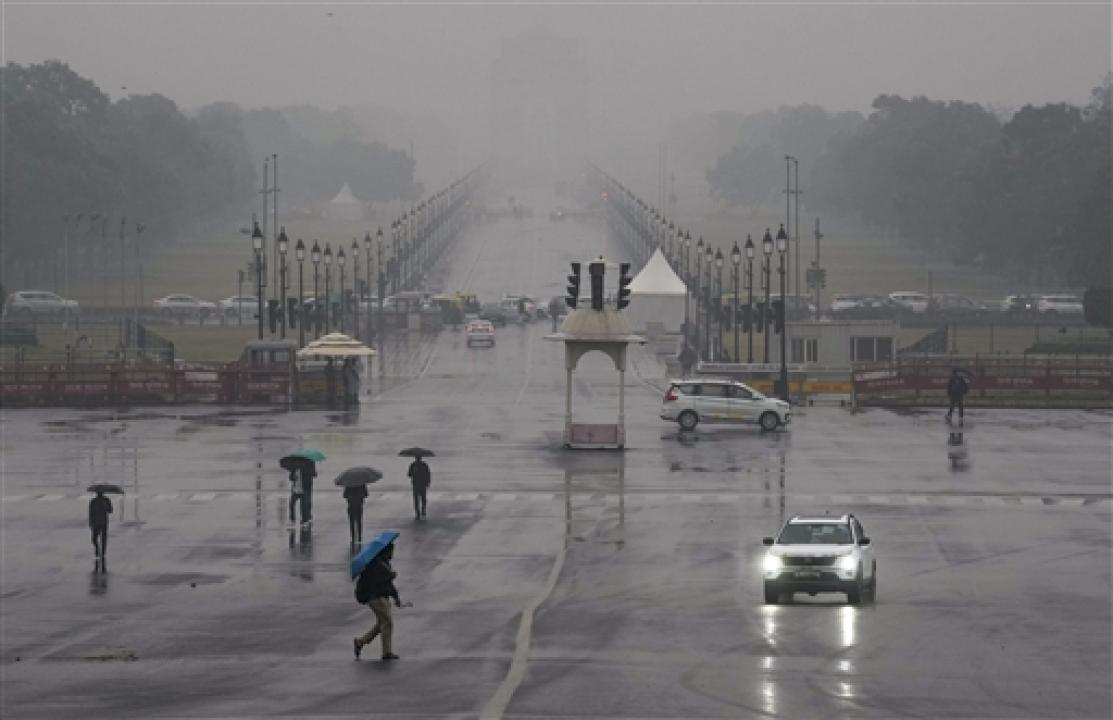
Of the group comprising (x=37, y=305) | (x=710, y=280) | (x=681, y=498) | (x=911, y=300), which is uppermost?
(x=710, y=280)

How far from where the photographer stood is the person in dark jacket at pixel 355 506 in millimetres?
36375

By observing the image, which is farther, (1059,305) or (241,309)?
(1059,305)

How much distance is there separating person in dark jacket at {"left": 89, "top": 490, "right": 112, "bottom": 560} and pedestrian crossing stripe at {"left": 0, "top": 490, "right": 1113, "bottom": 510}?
26.0 ft

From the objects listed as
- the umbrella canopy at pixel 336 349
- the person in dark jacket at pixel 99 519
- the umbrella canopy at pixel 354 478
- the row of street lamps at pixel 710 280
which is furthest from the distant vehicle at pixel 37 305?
the person in dark jacket at pixel 99 519

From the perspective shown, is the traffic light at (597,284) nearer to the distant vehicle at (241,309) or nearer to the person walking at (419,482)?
the person walking at (419,482)

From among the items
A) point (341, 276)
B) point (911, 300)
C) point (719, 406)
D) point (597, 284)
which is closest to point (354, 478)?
point (597, 284)

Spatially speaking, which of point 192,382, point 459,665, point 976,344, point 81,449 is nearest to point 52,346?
point 192,382

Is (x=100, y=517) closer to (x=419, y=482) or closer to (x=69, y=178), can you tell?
(x=419, y=482)

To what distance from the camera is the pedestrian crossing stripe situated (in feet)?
139

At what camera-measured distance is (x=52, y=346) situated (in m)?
102

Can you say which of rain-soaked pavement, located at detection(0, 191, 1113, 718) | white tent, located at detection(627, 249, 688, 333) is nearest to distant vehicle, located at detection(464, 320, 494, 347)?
white tent, located at detection(627, 249, 688, 333)

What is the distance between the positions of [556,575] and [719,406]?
1071 inches

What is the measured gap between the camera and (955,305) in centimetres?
13912

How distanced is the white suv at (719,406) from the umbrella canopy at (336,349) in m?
12.0
